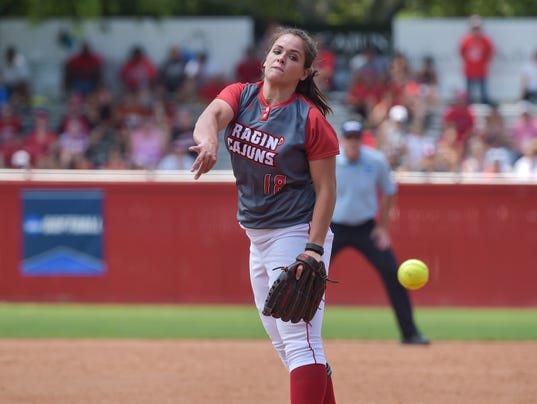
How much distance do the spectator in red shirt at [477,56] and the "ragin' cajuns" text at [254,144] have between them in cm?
1361

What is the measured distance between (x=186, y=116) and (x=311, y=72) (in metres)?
11.5

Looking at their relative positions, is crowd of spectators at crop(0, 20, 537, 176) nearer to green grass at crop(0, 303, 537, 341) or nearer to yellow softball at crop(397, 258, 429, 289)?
green grass at crop(0, 303, 537, 341)

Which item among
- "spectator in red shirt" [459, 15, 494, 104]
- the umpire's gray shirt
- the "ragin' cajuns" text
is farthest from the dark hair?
"spectator in red shirt" [459, 15, 494, 104]

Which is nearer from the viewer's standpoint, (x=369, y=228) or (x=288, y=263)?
(x=288, y=263)

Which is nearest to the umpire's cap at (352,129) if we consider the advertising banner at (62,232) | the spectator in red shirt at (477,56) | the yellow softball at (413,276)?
the yellow softball at (413,276)

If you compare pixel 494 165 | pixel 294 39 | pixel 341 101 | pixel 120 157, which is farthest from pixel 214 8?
pixel 294 39

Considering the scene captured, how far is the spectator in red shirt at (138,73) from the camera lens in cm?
1867

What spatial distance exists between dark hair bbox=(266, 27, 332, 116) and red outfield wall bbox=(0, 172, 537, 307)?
8247 millimetres

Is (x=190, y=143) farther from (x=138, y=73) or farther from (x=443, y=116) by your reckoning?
(x=443, y=116)

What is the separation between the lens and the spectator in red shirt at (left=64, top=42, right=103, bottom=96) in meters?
18.7

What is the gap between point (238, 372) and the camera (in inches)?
327

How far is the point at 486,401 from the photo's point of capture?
23.5 ft

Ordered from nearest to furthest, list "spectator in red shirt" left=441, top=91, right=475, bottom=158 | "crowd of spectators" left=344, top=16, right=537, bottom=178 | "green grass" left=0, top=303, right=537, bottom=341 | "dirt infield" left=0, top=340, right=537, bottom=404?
"dirt infield" left=0, top=340, right=537, bottom=404 → "green grass" left=0, top=303, right=537, bottom=341 → "crowd of spectators" left=344, top=16, right=537, bottom=178 → "spectator in red shirt" left=441, top=91, right=475, bottom=158

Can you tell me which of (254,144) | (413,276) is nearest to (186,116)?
(413,276)
